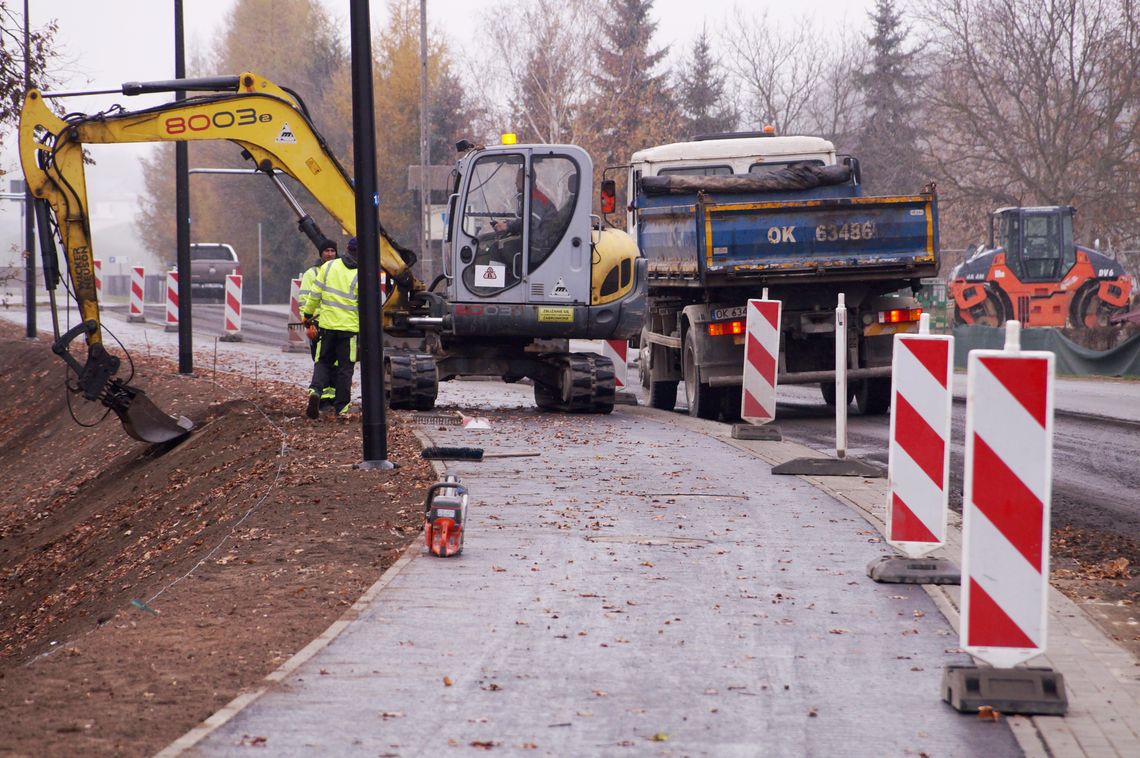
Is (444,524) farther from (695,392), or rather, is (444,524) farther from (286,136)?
(695,392)

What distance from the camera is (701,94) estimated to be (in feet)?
205

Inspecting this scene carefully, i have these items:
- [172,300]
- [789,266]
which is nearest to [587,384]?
[789,266]

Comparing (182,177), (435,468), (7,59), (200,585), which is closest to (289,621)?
(200,585)

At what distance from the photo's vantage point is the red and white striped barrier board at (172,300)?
109 feet

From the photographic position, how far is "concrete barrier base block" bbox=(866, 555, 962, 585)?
8.03m

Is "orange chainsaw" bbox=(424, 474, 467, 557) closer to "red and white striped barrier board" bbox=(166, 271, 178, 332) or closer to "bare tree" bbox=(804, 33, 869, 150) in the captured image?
"red and white striped barrier board" bbox=(166, 271, 178, 332)

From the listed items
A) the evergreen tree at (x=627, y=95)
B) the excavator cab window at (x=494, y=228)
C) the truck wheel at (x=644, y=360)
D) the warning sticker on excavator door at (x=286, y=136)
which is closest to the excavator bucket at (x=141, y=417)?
the warning sticker on excavator door at (x=286, y=136)

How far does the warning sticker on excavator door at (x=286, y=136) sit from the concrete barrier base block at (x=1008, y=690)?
38.3 ft

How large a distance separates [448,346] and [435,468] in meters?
6.15

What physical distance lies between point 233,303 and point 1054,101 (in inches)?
897

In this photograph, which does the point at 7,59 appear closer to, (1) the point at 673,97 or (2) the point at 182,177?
(2) the point at 182,177

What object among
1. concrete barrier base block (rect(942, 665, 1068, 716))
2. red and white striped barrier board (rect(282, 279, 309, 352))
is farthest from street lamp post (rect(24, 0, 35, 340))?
concrete barrier base block (rect(942, 665, 1068, 716))

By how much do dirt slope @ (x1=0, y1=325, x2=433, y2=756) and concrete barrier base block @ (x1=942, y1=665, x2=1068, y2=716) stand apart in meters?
2.73

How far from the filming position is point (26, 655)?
8.97 meters
